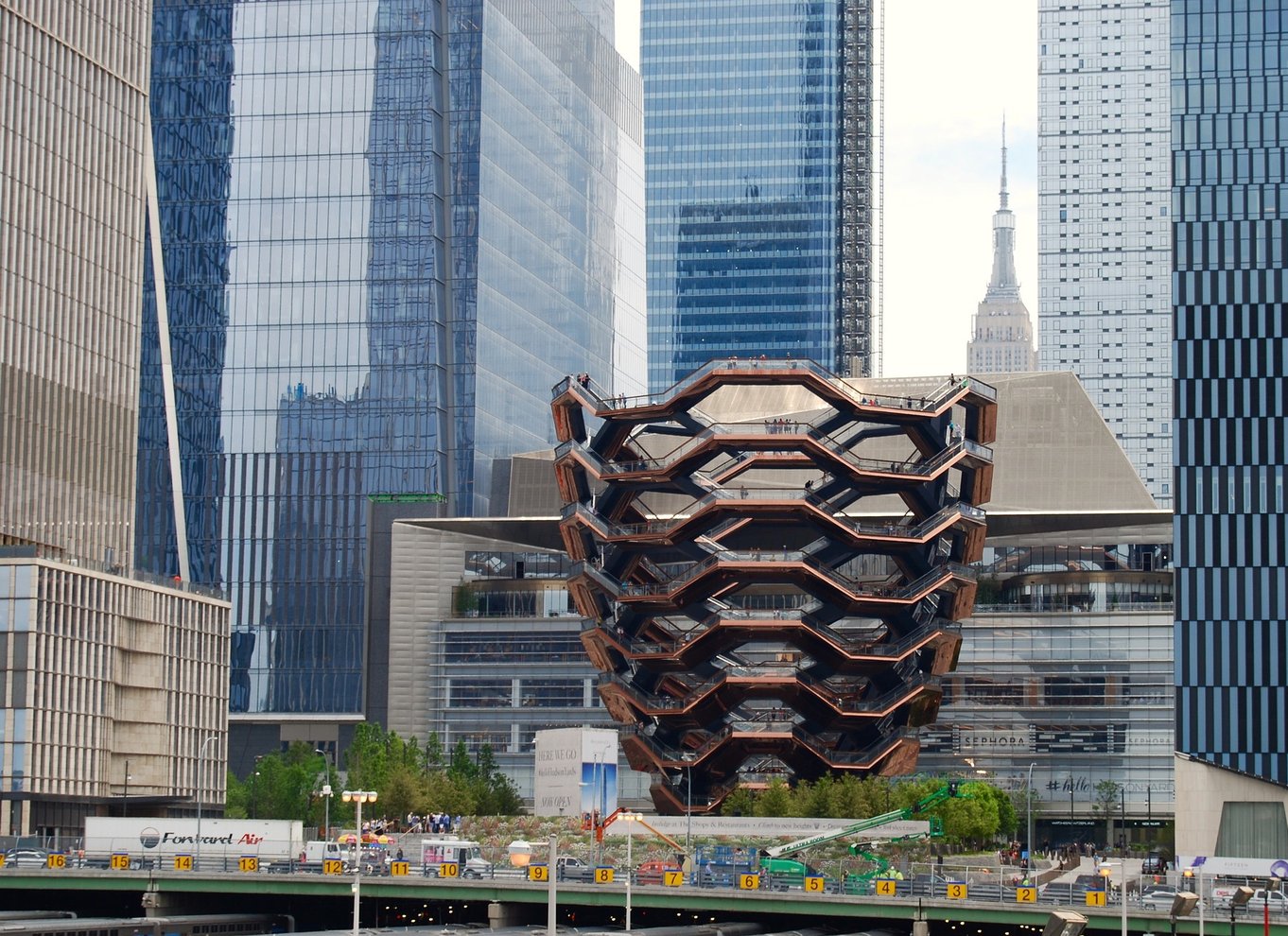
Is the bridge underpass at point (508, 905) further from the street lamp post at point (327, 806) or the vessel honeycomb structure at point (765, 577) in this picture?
the vessel honeycomb structure at point (765, 577)

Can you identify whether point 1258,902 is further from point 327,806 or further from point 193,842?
point 327,806

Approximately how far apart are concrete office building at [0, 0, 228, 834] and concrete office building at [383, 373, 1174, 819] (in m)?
30.8

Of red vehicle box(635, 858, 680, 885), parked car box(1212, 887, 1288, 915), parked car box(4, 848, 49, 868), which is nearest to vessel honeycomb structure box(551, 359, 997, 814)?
red vehicle box(635, 858, 680, 885)

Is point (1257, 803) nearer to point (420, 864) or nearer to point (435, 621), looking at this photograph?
point (420, 864)

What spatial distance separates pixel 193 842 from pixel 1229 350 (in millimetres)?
70146

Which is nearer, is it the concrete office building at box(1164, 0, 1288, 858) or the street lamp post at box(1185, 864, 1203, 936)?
the street lamp post at box(1185, 864, 1203, 936)

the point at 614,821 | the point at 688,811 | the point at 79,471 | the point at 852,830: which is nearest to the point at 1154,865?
the point at 852,830

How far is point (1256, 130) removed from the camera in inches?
5531

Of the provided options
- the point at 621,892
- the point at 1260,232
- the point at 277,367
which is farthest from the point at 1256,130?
the point at 277,367

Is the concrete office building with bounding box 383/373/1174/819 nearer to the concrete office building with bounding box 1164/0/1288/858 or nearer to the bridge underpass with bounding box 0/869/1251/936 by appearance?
the concrete office building with bounding box 1164/0/1288/858

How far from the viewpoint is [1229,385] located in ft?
462

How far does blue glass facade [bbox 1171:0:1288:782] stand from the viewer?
139 meters

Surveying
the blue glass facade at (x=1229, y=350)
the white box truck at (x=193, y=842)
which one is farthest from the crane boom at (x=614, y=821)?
the blue glass facade at (x=1229, y=350)

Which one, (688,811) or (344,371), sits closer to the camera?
(688,811)
